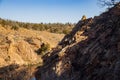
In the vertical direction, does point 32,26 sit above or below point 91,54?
above

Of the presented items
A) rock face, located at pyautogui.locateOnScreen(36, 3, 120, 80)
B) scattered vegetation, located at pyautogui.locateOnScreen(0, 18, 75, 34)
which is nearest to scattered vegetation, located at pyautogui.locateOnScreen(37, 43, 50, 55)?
scattered vegetation, located at pyautogui.locateOnScreen(0, 18, 75, 34)

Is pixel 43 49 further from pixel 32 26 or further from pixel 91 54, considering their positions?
pixel 91 54

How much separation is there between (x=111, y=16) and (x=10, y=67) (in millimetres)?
24596

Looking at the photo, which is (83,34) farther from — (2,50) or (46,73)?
(2,50)

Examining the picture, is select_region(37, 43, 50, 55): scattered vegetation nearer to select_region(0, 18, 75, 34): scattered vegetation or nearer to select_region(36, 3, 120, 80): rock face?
select_region(0, 18, 75, 34): scattered vegetation

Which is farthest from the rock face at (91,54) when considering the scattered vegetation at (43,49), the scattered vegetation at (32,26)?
the scattered vegetation at (32,26)

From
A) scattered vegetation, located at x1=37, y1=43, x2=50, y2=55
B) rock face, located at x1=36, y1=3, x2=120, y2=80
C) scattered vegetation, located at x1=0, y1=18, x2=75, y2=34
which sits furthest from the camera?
scattered vegetation, located at x1=0, y1=18, x2=75, y2=34

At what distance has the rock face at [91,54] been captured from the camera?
62.1 feet

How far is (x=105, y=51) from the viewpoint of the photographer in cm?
1975

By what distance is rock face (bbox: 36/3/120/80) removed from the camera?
62.1 feet

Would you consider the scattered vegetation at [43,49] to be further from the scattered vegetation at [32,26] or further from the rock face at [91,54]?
the rock face at [91,54]

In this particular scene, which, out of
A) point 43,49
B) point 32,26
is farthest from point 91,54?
point 32,26

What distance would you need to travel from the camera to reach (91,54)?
820 inches

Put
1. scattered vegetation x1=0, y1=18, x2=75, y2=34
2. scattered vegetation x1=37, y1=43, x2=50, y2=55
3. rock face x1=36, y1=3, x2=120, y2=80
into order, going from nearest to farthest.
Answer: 1. rock face x1=36, y1=3, x2=120, y2=80
2. scattered vegetation x1=37, y1=43, x2=50, y2=55
3. scattered vegetation x1=0, y1=18, x2=75, y2=34
